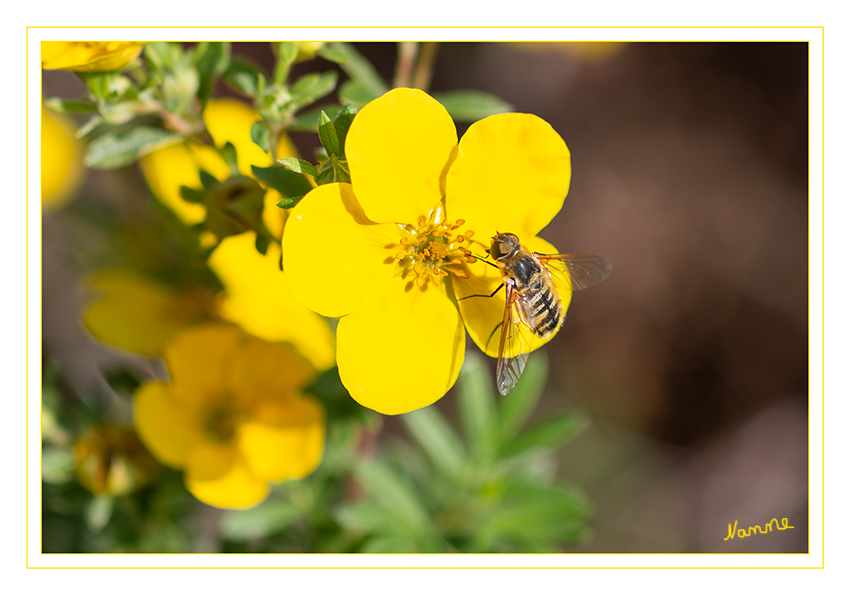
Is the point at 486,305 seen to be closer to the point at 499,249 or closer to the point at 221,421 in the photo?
the point at 499,249

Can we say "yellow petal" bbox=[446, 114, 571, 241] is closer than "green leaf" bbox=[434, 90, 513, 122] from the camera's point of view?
Yes

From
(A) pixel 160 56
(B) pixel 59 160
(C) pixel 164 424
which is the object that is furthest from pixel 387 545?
(B) pixel 59 160

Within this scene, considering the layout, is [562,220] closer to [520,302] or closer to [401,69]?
[401,69]

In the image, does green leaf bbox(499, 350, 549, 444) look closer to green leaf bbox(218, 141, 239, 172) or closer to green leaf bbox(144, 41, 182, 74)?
green leaf bbox(218, 141, 239, 172)

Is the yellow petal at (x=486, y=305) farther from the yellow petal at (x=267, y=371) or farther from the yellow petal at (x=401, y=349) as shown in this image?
the yellow petal at (x=267, y=371)

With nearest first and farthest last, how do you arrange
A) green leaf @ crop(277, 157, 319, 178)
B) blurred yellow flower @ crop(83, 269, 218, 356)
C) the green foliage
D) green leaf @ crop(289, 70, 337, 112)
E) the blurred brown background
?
green leaf @ crop(277, 157, 319, 178) < green leaf @ crop(289, 70, 337, 112) < blurred yellow flower @ crop(83, 269, 218, 356) < the green foliage < the blurred brown background

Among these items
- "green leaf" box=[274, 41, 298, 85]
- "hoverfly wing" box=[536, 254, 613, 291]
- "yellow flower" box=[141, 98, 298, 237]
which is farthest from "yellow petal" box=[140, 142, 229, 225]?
"hoverfly wing" box=[536, 254, 613, 291]
